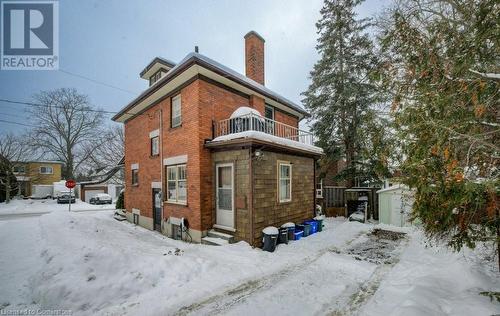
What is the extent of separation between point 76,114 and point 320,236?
3818cm

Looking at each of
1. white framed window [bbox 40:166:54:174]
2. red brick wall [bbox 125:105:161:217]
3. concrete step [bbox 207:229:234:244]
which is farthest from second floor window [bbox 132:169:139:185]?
white framed window [bbox 40:166:54:174]

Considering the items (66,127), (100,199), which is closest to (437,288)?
(100,199)

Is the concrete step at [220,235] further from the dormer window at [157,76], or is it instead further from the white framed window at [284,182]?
the dormer window at [157,76]

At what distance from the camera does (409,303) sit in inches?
147

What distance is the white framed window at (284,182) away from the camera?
9312mm

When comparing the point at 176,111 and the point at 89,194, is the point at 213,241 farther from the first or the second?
the point at 89,194

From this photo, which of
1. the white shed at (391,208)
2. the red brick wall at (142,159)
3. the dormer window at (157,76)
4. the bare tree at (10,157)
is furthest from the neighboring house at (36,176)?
the white shed at (391,208)

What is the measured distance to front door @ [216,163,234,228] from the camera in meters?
8.47

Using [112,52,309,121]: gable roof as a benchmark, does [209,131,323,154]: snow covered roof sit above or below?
below

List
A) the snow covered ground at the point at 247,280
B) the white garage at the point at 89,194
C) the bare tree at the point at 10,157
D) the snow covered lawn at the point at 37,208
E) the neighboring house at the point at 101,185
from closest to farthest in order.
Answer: the snow covered ground at the point at 247,280 → the snow covered lawn at the point at 37,208 → the bare tree at the point at 10,157 → the neighboring house at the point at 101,185 → the white garage at the point at 89,194

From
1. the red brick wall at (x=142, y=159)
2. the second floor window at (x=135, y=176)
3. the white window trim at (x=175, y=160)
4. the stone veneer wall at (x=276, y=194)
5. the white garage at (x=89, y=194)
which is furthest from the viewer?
the white garage at (x=89, y=194)

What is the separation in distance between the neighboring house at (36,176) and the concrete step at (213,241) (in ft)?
120

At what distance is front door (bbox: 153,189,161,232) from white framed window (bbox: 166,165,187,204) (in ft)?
3.89

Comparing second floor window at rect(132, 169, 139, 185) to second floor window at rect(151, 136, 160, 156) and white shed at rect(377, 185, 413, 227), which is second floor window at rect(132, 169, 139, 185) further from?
white shed at rect(377, 185, 413, 227)
